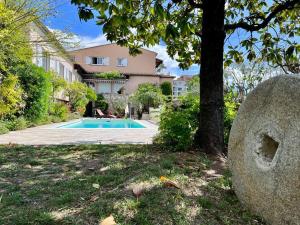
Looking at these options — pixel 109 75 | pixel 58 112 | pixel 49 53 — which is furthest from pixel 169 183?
pixel 109 75

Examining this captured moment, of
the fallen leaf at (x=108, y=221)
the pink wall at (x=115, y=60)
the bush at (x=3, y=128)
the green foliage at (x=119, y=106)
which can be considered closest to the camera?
the fallen leaf at (x=108, y=221)

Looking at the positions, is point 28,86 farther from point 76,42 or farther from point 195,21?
point 195,21

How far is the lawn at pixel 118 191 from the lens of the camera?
11.2 ft

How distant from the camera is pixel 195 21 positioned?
951 centimetres

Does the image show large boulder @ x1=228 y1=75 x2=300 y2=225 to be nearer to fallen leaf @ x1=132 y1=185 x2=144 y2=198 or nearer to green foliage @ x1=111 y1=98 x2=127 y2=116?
fallen leaf @ x1=132 y1=185 x2=144 y2=198

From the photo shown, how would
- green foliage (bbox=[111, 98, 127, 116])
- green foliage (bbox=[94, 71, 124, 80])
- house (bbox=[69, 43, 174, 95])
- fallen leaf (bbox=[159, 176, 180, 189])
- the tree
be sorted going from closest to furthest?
1. fallen leaf (bbox=[159, 176, 180, 189])
2. the tree
3. green foliage (bbox=[111, 98, 127, 116])
4. green foliage (bbox=[94, 71, 124, 80])
5. house (bbox=[69, 43, 174, 95])

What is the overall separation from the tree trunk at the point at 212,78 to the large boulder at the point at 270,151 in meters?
2.47

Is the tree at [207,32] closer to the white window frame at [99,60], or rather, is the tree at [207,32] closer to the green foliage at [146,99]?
the green foliage at [146,99]

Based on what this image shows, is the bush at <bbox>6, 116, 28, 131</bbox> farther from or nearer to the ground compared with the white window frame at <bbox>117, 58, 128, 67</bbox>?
nearer to the ground

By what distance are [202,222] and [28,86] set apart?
14.0 meters

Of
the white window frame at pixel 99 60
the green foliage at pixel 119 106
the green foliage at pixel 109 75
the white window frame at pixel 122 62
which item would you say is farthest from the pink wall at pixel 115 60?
the green foliage at pixel 119 106

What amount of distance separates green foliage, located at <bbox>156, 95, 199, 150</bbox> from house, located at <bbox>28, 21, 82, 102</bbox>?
24.5 feet

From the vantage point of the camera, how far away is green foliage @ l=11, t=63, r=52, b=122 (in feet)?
50.8

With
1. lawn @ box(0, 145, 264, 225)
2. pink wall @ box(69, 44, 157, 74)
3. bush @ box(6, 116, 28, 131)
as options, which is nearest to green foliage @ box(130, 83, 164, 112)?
pink wall @ box(69, 44, 157, 74)
